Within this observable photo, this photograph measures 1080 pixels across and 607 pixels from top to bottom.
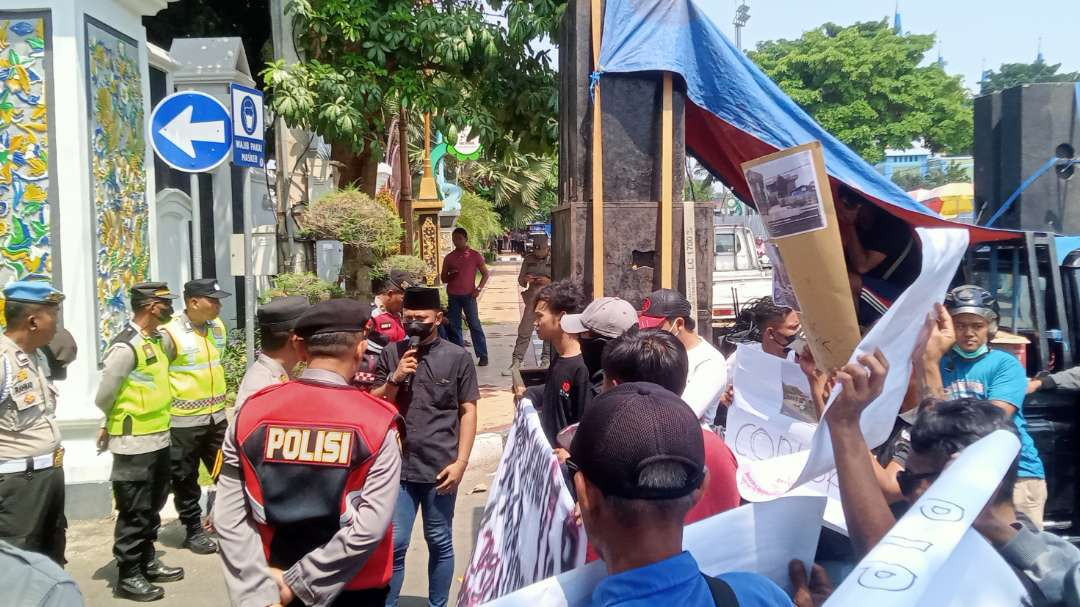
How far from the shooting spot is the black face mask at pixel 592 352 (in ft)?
11.8

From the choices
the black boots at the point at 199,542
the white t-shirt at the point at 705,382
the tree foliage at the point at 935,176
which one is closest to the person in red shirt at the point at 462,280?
the black boots at the point at 199,542

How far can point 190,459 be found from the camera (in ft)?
17.7

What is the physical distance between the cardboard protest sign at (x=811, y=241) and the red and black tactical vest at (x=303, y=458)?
1380 mm

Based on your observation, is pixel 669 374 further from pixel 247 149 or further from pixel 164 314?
pixel 247 149

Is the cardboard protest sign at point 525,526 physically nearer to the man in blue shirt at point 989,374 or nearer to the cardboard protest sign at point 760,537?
the cardboard protest sign at point 760,537

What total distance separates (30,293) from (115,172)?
3.20 m

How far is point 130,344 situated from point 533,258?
698 cm

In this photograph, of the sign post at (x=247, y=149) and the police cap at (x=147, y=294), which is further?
the sign post at (x=247, y=149)

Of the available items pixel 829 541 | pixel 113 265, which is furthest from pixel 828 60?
pixel 829 541

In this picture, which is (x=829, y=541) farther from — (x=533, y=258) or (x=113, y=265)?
(x=533, y=258)

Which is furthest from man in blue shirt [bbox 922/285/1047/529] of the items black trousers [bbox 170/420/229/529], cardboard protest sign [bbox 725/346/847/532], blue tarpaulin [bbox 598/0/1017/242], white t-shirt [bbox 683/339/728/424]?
black trousers [bbox 170/420/229/529]

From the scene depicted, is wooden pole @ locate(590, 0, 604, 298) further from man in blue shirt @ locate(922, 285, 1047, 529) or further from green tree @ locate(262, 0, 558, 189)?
green tree @ locate(262, 0, 558, 189)

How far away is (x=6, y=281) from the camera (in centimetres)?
608

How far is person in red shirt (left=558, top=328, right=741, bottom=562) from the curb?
4506 millimetres
